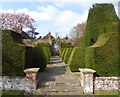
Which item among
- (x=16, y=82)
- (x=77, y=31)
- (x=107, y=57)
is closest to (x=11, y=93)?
(x=16, y=82)

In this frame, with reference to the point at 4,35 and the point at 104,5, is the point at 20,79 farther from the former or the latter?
the point at 104,5

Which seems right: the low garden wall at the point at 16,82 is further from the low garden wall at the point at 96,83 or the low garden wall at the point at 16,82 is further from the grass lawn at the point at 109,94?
the grass lawn at the point at 109,94

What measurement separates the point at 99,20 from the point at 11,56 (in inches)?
294

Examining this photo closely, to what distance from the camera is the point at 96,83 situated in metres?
5.64

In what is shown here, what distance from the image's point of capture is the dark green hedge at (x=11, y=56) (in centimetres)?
576

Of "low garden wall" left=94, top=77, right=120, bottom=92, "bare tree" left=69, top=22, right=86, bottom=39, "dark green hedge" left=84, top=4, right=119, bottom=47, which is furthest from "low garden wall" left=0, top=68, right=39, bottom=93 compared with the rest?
"bare tree" left=69, top=22, right=86, bottom=39

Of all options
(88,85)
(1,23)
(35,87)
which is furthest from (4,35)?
(1,23)

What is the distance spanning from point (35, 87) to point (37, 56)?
3502mm

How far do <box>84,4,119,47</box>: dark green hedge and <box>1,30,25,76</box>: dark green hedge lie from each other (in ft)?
19.5

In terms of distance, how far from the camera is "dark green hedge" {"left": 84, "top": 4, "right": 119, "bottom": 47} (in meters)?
9.57

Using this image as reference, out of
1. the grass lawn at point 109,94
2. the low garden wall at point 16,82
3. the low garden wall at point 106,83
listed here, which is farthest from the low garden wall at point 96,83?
the low garden wall at point 16,82

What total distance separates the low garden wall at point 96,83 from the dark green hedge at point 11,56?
3.05 m

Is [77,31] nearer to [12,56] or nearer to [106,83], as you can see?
[106,83]

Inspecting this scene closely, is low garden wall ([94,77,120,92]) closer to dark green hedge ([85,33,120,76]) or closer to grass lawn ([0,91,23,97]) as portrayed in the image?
dark green hedge ([85,33,120,76])
